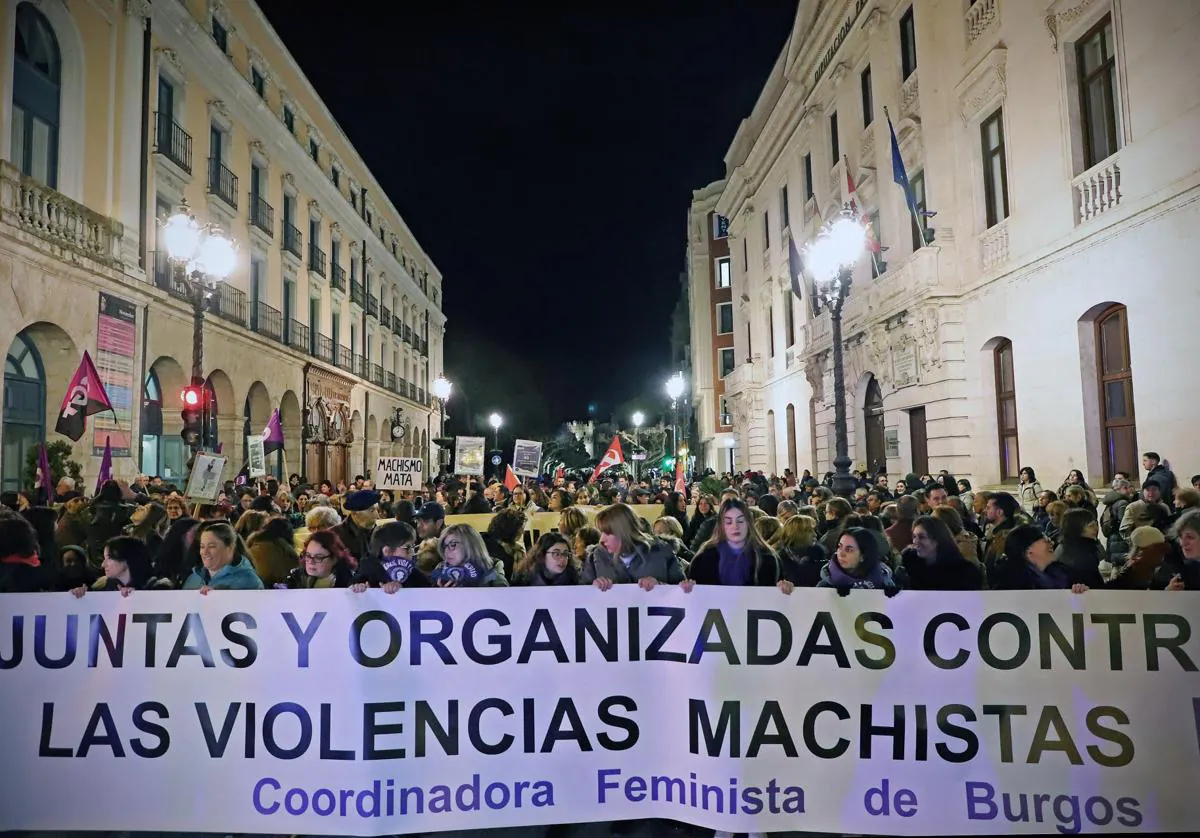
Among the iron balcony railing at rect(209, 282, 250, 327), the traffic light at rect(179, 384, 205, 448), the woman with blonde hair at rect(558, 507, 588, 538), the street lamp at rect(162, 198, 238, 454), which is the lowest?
the woman with blonde hair at rect(558, 507, 588, 538)

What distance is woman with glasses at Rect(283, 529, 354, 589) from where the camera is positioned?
4.80 meters

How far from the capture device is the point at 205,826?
393 centimetres

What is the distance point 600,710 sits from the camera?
161 inches

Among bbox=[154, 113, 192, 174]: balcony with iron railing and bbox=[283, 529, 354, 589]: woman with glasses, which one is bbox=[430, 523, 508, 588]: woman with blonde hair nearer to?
bbox=[283, 529, 354, 589]: woman with glasses

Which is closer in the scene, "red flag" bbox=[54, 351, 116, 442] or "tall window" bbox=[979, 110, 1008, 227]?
"red flag" bbox=[54, 351, 116, 442]

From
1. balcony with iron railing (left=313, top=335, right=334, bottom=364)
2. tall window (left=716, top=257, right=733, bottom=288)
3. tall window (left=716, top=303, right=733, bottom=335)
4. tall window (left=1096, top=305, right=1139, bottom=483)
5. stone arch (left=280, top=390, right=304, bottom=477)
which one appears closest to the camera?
tall window (left=1096, top=305, right=1139, bottom=483)

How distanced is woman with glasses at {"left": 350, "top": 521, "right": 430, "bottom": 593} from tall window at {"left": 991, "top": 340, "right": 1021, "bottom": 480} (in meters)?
13.9

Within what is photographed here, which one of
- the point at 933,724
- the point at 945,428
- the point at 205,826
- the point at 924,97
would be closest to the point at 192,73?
the point at 924,97

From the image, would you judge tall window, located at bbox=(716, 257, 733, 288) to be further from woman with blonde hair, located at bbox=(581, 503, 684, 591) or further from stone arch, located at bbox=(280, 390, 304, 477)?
woman with blonde hair, located at bbox=(581, 503, 684, 591)

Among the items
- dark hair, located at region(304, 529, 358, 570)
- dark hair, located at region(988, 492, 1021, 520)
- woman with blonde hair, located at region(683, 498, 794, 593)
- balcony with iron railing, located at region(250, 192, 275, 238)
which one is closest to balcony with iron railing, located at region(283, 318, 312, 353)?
balcony with iron railing, located at region(250, 192, 275, 238)

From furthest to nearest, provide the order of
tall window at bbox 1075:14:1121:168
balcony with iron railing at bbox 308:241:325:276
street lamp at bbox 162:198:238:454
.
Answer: balcony with iron railing at bbox 308:241:325:276 → street lamp at bbox 162:198:238:454 → tall window at bbox 1075:14:1121:168

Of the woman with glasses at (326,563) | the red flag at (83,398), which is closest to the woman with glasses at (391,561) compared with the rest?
the woman with glasses at (326,563)

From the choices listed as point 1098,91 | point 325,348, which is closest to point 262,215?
point 325,348

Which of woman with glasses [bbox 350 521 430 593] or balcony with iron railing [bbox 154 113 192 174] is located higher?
balcony with iron railing [bbox 154 113 192 174]
